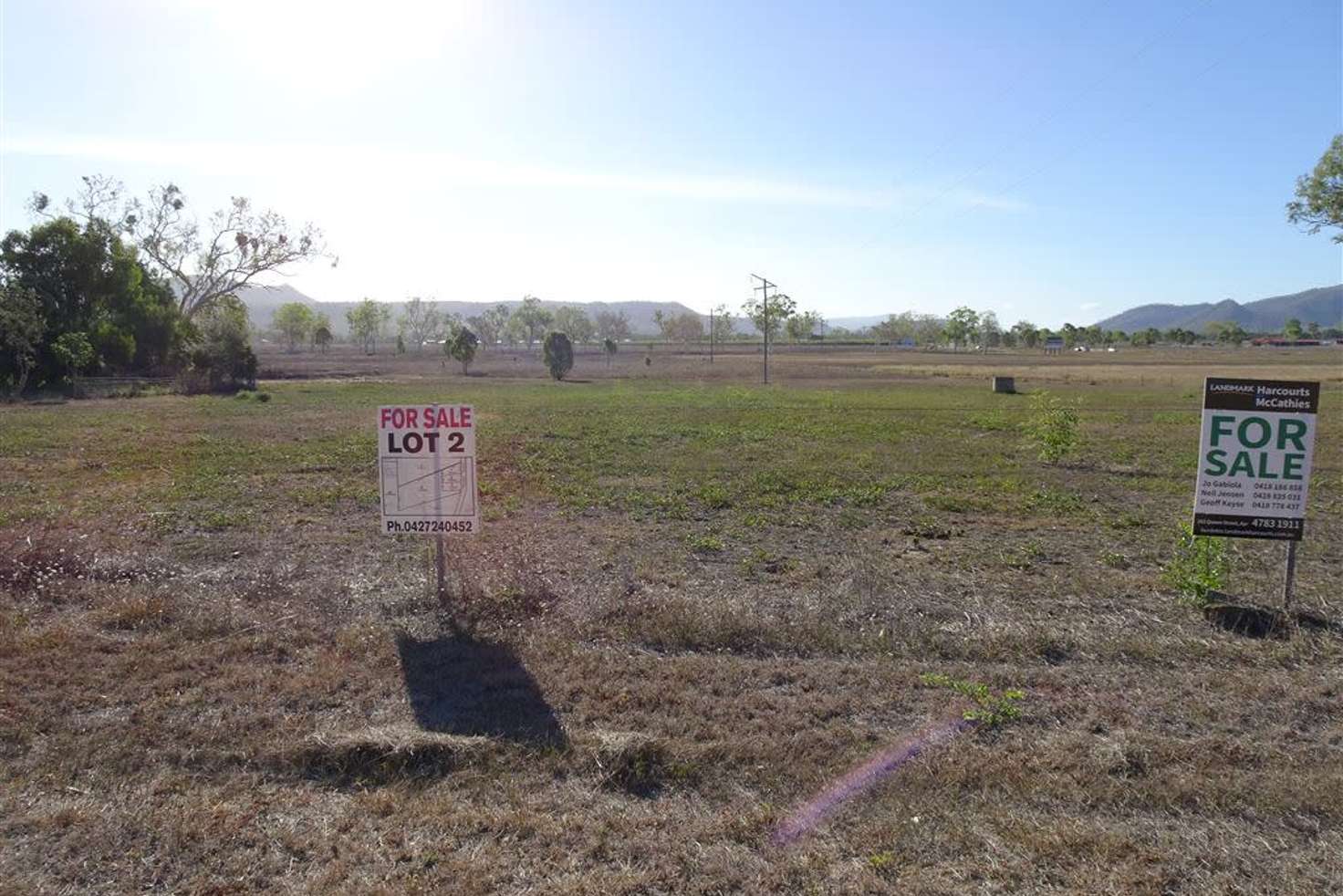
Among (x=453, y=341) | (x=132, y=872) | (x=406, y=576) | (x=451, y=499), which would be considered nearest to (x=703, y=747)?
(x=132, y=872)

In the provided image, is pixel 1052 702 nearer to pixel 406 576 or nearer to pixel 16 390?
pixel 406 576

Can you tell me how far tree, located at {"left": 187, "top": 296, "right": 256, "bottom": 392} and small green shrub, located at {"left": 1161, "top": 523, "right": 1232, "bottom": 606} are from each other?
41788 millimetres

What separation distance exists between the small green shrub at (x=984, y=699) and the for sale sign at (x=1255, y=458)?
9.15 feet

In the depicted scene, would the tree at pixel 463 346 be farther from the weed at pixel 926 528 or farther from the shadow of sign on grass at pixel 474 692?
the shadow of sign on grass at pixel 474 692

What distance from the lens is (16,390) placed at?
35.2 m

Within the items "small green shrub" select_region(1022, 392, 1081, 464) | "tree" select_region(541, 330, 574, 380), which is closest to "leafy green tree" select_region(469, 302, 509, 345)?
"tree" select_region(541, 330, 574, 380)

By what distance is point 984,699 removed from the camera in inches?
210

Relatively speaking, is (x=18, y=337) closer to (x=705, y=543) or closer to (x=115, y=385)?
(x=115, y=385)

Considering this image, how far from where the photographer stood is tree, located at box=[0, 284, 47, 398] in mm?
34875

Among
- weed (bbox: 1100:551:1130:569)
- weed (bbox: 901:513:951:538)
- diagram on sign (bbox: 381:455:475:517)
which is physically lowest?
weed (bbox: 901:513:951:538)

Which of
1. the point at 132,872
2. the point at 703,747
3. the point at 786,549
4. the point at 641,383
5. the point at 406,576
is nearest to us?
the point at 132,872

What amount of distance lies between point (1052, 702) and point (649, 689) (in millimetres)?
2339

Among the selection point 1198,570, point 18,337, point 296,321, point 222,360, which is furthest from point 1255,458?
point 296,321

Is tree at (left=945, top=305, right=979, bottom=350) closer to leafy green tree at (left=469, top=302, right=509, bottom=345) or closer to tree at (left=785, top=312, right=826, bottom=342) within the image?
tree at (left=785, top=312, right=826, bottom=342)
